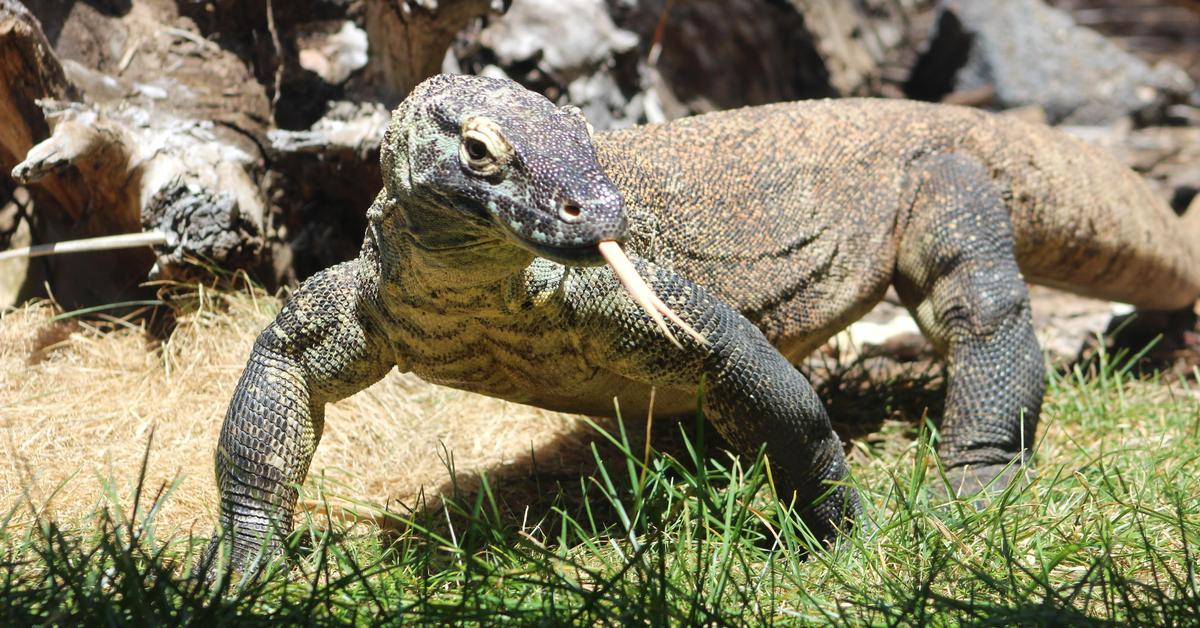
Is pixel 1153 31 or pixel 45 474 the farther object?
pixel 1153 31

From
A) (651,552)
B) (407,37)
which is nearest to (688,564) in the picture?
(651,552)

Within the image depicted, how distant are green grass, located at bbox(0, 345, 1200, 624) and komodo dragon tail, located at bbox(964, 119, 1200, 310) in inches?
40.4

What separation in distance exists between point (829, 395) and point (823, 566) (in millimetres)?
1939

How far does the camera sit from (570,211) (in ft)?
7.27

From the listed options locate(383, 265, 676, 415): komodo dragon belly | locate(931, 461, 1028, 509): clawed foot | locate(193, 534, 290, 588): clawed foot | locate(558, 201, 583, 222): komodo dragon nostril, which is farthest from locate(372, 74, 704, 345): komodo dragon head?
locate(931, 461, 1028, 509): clawed foot

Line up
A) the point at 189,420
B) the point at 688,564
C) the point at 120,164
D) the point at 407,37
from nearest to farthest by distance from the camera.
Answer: the point at 688,564
the point at 189,420
the point at 120,164
the point at 407,37

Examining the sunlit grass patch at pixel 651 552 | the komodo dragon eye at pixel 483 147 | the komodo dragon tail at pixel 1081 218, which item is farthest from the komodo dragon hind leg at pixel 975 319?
the komodo dragon eye at pixel 483 147

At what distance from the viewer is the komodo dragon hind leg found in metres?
4.07

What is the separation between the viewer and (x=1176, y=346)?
5.76 m

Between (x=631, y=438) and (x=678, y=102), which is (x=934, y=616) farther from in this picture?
(x=678, y=102)

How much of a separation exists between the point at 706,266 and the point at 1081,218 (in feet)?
6.29

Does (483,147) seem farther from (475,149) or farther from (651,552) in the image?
(651,552)

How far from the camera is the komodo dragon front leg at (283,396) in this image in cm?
307

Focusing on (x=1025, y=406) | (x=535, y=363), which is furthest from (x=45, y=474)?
(x=1025, y=406)
